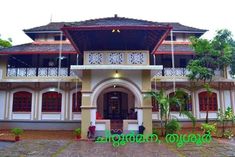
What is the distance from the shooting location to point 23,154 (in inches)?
369

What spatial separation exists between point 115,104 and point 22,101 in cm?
749

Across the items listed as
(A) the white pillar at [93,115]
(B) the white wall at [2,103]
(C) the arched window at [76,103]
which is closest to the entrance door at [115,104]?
(C) the arched window at [76,103]

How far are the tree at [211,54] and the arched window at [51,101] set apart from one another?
10.2 meters

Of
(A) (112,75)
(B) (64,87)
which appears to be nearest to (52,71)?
(B) (64,87)

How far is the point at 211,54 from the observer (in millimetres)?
16344

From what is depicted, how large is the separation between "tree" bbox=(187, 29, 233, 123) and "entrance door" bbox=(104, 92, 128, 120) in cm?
591

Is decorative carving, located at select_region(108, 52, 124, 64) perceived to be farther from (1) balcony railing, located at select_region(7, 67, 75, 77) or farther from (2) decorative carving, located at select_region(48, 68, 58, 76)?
(2) decorative carving, located at select_region(48, 68, 58, 76)

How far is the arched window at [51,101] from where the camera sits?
735 inches

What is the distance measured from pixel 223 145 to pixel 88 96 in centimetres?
734

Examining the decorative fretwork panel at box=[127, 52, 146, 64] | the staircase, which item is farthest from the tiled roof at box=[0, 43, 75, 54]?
the staircase

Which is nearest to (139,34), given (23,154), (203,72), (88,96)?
(88,96)

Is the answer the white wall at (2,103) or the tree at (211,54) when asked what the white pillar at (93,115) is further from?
the white wall at (2,103)

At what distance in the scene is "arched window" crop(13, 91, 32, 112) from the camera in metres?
18.7

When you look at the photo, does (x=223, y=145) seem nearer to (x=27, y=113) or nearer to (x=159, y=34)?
(x=159, y=34)
